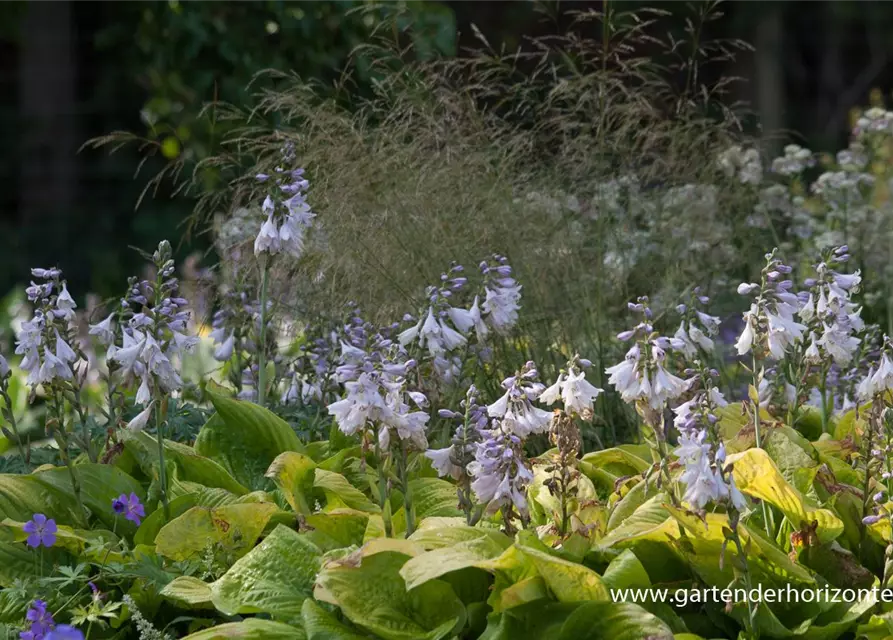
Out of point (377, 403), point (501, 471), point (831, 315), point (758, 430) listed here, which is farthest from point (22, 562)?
point (831, 315)

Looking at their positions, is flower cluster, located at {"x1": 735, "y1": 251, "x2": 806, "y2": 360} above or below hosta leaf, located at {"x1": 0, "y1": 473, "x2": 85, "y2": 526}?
above

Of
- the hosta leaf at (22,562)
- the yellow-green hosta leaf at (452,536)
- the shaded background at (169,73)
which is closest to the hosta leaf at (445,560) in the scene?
the yellow-green hosta leaf at (452,536)

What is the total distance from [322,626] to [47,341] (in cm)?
73

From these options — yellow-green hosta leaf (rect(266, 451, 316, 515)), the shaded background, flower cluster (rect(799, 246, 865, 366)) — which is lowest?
the shaded background

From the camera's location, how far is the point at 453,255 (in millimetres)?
2994

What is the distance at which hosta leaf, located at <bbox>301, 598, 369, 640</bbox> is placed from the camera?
1760 mm

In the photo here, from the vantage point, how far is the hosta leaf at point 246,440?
2.40m

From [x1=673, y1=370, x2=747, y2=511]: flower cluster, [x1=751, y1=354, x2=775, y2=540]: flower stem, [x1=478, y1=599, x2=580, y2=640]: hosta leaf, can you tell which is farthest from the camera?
[x1=751, y1=354, x2=775, y2=540]: flower stem

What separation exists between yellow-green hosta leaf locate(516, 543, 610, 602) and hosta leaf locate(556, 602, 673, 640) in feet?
0.12

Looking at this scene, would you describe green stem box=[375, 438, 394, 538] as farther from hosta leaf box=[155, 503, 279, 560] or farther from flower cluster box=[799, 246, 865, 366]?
flower cluster box=[799, 246, 865, 366]

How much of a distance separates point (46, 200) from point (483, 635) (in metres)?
5.78

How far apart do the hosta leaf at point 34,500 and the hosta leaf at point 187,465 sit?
0.17 meters

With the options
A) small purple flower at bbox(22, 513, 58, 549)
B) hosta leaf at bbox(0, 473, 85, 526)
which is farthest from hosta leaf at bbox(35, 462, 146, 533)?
small purple flower at bbox(22, 513, 58, 549)

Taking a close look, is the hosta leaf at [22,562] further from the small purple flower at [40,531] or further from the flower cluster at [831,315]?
the flower cluster at [831,315]
